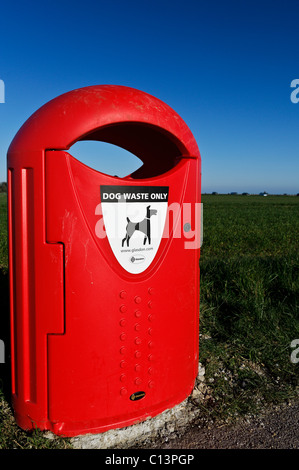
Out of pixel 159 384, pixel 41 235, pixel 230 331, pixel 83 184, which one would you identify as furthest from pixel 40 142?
pixel 230 331

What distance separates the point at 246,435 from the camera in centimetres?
228

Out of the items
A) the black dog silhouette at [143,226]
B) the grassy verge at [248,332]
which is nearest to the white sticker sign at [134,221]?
the black dog silhouette at [143,226]

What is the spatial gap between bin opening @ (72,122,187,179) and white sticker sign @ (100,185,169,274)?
376 mm

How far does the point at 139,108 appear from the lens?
7.13 feet

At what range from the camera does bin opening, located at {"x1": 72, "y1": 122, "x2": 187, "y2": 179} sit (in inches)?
97.4

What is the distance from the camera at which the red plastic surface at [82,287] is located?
6.60ft

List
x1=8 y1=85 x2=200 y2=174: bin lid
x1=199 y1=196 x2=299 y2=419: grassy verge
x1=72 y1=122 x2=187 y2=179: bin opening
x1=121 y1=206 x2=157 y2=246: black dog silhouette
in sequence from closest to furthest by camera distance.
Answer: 1. x1=8 y1=85 x2=200 y2=174: bin lid
2. x1=121 y1=206 x2=157 y2=246: black dog silhouette
3. x1=72 y1=122 x2=187 y2=179: bin opening
4. x1=199 y1=196 x2=299 y2=419: grassy verge

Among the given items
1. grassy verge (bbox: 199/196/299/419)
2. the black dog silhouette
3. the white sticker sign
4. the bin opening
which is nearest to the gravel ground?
grassy verge (bbox: 199/196/299/419)

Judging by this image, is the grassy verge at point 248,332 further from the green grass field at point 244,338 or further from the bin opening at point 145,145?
the bin opening at point 145,145

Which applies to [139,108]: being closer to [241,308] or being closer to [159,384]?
[159,384]

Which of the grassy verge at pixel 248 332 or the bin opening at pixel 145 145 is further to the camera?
the grassy verge at pixel 248 332

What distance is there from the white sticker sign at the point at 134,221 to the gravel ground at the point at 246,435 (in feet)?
3.13

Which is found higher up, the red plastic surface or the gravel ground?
the red plastic surface

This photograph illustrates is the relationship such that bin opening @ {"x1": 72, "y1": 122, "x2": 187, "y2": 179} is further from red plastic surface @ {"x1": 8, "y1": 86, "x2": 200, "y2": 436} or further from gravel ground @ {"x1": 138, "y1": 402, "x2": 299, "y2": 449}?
gravel ground @ {"x1": 138, "y1": 402, "x2": 299, "y2": 449}
